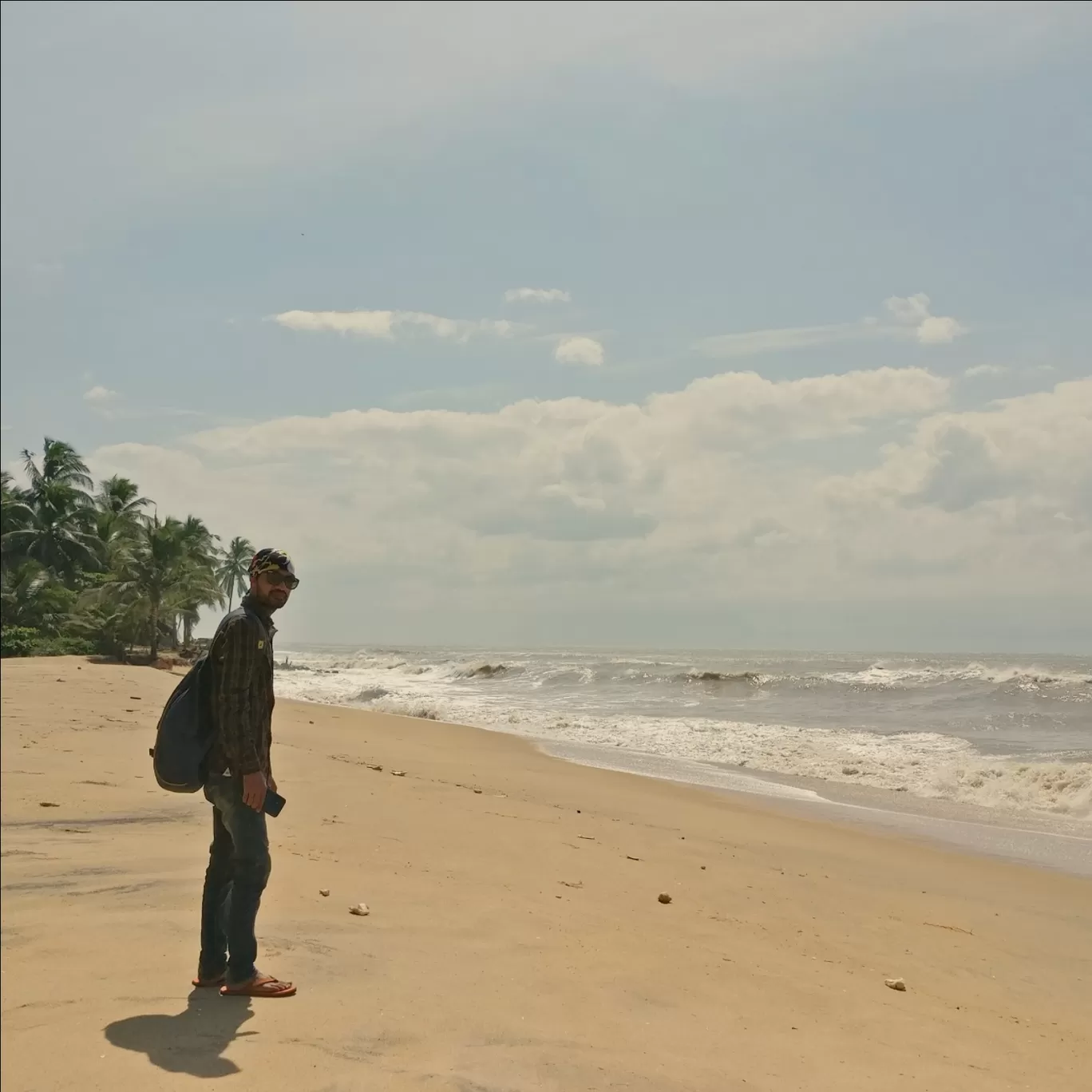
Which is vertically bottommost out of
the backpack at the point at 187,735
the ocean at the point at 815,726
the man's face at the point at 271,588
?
the ocean at the point at 815,726

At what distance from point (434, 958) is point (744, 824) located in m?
6.50

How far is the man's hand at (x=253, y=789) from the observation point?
140 inches

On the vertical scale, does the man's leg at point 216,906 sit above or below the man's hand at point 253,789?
below

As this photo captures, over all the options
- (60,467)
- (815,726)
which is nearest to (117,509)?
(60,467)

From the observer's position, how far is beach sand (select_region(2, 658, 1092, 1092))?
3180 mm

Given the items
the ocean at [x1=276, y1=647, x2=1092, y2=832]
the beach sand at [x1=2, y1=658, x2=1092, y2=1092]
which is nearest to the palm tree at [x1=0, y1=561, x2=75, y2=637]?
the ocean at [x1=276, y1=647, x2=1092, y2=832]

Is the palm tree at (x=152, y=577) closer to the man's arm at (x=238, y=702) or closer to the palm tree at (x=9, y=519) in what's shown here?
the palm tree at (x=9, y=519)

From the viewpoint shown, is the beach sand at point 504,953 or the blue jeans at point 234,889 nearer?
the beach sand at point 504,953

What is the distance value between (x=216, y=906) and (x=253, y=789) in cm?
54

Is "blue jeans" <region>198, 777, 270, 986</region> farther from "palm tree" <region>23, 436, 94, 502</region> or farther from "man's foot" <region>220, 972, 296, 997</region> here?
"palm tree" <region>23, 436, 94, 502</region>

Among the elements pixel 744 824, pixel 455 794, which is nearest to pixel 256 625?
pixel 455 794

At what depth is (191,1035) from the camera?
3104 mm

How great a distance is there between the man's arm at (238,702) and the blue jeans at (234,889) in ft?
0.32

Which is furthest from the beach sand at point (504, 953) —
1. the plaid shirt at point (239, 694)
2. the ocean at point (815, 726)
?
the ocean at point (815, 726)
